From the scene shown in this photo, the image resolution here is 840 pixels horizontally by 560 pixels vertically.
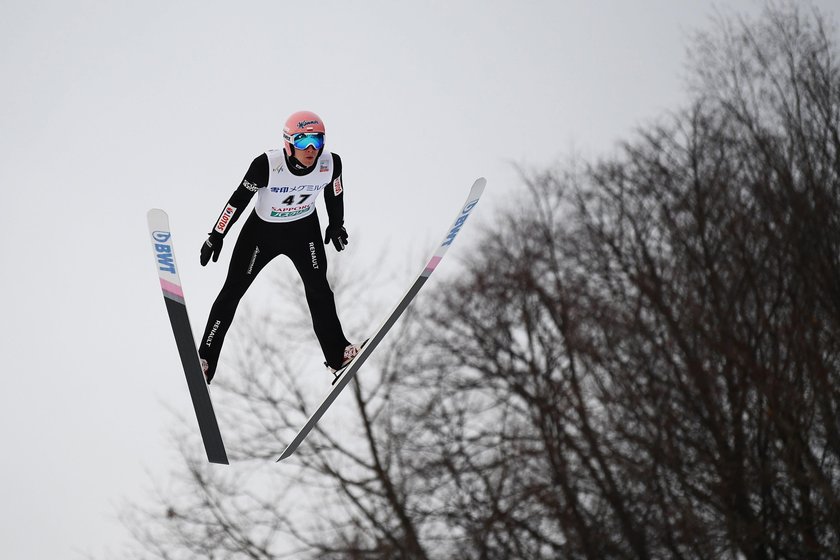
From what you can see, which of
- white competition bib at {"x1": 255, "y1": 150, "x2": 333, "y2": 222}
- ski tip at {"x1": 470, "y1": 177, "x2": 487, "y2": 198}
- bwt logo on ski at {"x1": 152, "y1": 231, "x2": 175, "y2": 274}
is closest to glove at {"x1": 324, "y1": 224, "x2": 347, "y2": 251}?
white competition bib at {"x1": 255, "y1": 150, "x2": 333, "y2": 222}

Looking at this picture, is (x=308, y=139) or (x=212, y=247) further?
(x=212, y=247)

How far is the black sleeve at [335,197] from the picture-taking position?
560 centimetres

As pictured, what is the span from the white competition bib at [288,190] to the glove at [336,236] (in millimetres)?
221

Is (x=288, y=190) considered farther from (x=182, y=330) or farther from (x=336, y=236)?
(x=182, y=330)

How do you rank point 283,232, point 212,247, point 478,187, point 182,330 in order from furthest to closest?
point 478,187 → point 283,232 → point 182,330 → point 212,247

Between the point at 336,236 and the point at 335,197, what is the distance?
25 cm

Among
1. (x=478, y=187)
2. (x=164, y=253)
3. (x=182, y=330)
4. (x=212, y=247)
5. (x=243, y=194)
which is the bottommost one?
(x=182, y=330)

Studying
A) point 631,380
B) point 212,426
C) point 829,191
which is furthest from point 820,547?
point 212,426

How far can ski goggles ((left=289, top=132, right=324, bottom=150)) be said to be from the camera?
16.8 feet

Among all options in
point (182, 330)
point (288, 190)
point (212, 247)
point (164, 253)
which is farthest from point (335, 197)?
point (182, 330)

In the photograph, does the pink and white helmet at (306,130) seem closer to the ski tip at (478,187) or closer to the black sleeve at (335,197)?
the black sleeve at (335,197)

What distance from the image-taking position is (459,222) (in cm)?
685

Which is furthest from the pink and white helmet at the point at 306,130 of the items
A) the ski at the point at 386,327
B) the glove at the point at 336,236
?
the ski at the point at 386,327

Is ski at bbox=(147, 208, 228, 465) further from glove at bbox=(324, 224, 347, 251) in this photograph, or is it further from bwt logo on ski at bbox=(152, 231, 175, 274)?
glove at bbox=(324, 224, 347, 251)
